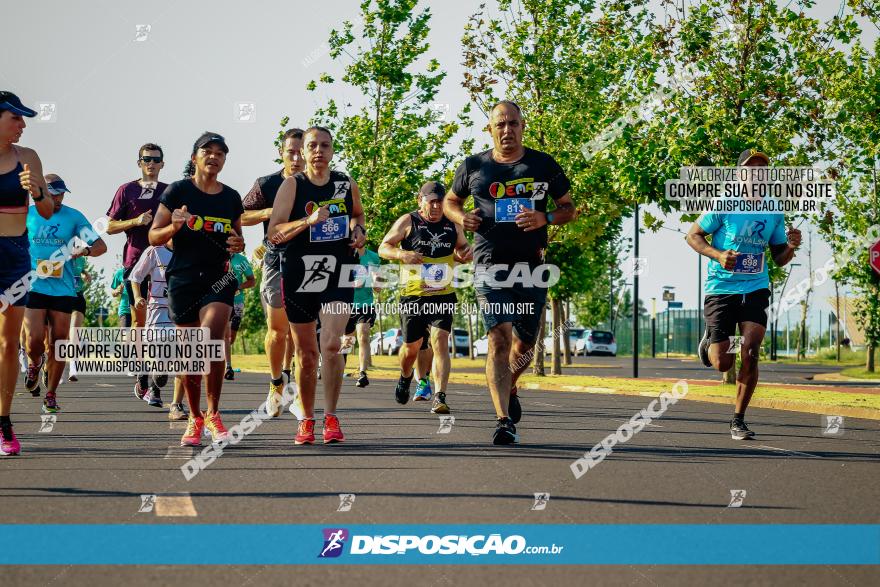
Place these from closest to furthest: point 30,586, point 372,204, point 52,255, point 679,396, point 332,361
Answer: point 30,586
point 332,361
point 52,255
point 679,396
point 372,204

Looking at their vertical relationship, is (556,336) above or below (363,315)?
below

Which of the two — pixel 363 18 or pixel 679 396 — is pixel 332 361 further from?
pixel 363 18

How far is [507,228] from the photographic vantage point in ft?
28.3

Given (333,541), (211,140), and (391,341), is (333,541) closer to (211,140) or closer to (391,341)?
(211,140)

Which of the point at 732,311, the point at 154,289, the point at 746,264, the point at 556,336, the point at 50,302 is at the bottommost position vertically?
the point at 556,336

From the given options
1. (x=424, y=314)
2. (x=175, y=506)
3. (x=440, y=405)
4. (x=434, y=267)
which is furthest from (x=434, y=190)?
(x=175, y=506)

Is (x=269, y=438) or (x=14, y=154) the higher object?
(x=14, y=154)

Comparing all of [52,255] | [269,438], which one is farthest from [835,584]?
[52,255]

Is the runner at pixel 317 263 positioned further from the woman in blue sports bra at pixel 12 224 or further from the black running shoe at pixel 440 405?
the black running shoe at pixel 440 405

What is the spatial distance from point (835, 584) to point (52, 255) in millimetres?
9053

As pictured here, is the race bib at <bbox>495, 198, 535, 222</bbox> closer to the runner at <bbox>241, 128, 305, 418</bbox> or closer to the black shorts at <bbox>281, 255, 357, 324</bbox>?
the black shorts at <bbox>281, 255, 357, 324</bbox>

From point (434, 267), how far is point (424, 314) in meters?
0.61

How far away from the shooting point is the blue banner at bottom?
173 inches

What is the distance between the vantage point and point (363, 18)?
28250 mm
